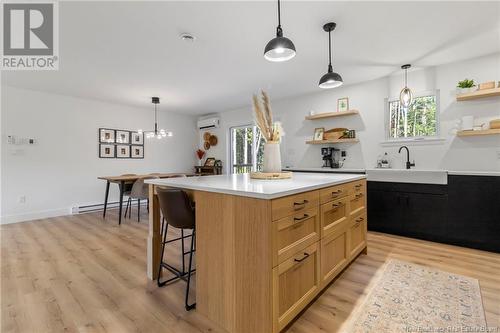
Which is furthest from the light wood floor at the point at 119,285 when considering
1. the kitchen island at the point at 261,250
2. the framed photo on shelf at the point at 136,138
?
the framed photo on shelf at the point at 136,138

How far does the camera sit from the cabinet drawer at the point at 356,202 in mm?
2311

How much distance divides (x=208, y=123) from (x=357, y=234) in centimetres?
517

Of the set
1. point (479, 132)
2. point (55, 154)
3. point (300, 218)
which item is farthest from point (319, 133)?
point (55, 154)

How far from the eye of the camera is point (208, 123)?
264 inches

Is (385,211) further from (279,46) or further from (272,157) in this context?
(279,46)

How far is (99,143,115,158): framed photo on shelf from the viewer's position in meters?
5.30

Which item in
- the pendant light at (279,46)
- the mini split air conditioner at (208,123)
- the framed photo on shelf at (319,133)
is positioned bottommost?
the framed photo on shelf at (319,133)

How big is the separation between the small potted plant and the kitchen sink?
1.14 m

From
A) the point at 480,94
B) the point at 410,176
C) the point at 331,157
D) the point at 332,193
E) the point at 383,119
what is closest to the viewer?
the point at 332,193

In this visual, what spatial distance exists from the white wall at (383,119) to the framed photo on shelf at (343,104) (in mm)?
74

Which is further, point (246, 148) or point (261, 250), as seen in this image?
point (246, 148)

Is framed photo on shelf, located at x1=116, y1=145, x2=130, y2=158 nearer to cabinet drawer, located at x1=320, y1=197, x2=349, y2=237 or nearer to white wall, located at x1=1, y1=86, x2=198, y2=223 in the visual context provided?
white wall, located at x1=1, y1=86, x2=198, y2=223

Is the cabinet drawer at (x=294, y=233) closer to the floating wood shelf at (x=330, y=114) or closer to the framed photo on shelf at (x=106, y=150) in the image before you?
the floating wood shelf at (x=330, y=114)

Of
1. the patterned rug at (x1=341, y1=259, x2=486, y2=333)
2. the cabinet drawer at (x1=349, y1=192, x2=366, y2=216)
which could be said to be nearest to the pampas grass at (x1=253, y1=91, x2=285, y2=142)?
the cabinet drawer at (x1=349, y1=192, x2=366, y2=216)
